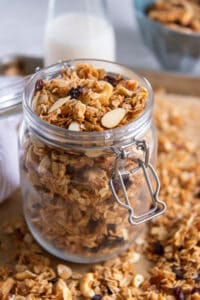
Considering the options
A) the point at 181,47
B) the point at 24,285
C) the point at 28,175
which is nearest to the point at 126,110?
the point at 28,175

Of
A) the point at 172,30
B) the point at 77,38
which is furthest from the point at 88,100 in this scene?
the point at 172,30

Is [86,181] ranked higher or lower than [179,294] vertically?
higher

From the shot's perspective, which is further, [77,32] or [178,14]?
[178,14]

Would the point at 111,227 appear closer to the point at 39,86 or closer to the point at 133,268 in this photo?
the point at 133,268

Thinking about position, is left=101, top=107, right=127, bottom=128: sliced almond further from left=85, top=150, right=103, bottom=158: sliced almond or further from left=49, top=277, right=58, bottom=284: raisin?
left=49, top=277, right=58, bottom=284: raisin

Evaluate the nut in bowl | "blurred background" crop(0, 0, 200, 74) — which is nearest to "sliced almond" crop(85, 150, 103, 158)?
the nut in bowl
